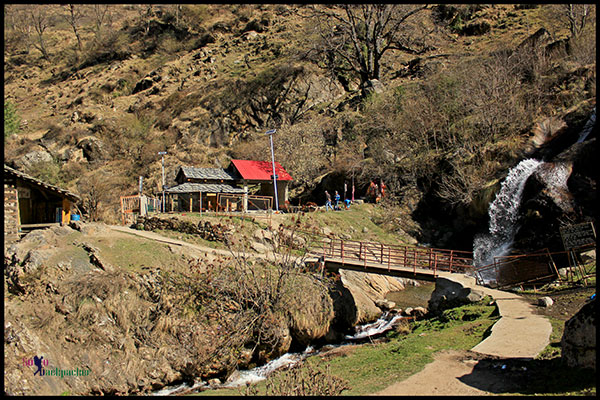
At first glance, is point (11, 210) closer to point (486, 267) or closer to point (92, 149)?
point (486, 267)

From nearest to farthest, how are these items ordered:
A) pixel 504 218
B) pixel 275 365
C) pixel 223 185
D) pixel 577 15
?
pixel 275 365
pixel 504 218
pixel 223 185
pixel 577 15

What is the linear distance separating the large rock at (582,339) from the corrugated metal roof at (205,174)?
25.9m

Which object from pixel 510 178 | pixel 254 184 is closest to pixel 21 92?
pixel 254 184

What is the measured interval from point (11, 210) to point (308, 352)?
1651 cm

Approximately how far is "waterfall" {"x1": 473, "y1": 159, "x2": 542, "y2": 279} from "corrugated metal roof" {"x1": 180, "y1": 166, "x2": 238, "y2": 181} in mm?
19907

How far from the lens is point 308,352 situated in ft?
50.6

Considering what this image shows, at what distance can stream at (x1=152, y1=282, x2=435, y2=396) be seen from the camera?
12.5m

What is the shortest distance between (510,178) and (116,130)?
49863mm

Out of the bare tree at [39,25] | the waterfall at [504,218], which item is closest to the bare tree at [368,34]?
the waterfall at [504,218]

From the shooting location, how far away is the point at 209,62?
2746 inches

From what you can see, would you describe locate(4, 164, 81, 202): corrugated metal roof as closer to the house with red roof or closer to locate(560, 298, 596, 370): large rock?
the house with red roof

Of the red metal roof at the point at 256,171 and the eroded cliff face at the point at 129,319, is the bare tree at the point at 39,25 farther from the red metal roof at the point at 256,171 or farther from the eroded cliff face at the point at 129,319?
the eroded cliff face at the point at 129,319

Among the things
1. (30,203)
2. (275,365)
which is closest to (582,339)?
(275,365)

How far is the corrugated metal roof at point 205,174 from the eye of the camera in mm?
29125
